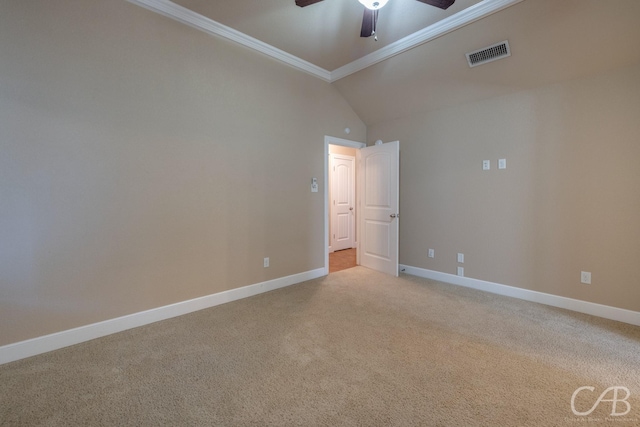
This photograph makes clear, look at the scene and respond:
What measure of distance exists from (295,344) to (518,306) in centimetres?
260

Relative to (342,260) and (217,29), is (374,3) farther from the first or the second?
(342,260)

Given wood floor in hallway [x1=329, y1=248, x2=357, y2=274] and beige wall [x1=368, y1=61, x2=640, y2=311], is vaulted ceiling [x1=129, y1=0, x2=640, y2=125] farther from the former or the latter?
wood floor in hallway [x1=329, y1=248, x2=357, y2=274]

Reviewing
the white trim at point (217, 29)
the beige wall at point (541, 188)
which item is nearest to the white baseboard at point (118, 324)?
the beige wall at point (541, 188)

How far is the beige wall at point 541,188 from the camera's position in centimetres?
267

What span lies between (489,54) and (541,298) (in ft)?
9.34

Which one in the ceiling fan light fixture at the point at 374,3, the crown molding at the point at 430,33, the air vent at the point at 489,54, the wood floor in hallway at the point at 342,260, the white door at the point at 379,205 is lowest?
the wood floor in hallway at the point at 342,260

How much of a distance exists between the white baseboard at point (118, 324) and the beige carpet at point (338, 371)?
0.08m

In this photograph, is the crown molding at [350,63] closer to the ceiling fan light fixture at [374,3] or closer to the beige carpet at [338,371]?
the ceiling fan light fixture at [374,3]

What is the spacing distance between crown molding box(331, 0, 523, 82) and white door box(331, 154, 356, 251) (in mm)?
2538

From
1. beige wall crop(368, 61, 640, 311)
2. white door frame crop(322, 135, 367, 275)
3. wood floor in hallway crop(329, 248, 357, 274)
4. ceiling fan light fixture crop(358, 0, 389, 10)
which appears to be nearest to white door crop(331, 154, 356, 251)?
wood floor in hallway crop(329, 248, 357, 274)


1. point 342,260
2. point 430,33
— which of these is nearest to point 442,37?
point 430,33

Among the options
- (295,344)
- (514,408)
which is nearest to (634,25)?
(514,408)

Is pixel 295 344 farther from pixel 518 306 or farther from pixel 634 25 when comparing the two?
pixel 634 25

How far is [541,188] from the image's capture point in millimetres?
3115
